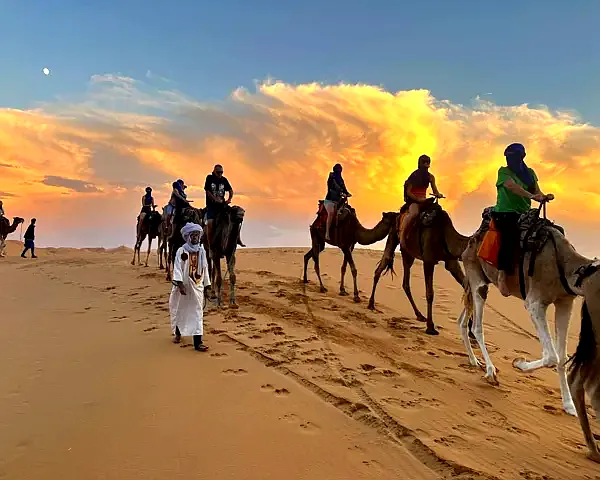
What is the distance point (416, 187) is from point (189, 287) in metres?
5.57

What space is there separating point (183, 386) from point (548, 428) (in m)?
4.16

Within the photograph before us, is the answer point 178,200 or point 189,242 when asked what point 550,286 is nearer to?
point 189,242

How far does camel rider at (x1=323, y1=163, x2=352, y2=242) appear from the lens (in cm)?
1445

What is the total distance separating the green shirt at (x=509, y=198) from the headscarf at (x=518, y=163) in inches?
2.3

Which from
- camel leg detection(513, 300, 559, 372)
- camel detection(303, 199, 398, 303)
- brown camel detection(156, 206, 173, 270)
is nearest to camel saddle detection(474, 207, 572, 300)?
camel leg detection(513, 300, 559, 372)

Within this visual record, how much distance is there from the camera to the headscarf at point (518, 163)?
6.93 meters

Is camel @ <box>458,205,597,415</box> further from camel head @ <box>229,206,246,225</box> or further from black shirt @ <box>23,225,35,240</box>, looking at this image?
black shirt @ <box>23,225,35,240</box>

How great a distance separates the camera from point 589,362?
4.52 meters

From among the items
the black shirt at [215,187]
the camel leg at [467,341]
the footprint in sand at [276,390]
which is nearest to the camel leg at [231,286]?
the black shirt at [215,187]

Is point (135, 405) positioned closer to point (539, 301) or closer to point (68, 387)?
point (68, 387)

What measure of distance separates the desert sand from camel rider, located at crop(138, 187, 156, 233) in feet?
33.8

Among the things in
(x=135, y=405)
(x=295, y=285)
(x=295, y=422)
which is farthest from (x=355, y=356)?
(x=295, y=285)

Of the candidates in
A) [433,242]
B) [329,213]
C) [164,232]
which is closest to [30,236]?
[164,232]

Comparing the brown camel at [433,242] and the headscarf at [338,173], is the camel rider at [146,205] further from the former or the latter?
the brown camel at [433,242]
